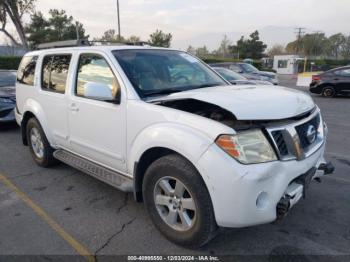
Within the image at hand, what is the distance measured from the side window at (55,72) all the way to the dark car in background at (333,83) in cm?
1330

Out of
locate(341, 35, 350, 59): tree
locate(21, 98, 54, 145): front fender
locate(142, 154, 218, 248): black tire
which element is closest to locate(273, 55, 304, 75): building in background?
locate(341, 35, 350, 59): tree

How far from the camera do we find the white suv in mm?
2551

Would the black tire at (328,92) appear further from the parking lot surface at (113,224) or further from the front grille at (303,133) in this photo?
the front grille at (303,133)

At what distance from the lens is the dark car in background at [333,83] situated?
14.5 metres

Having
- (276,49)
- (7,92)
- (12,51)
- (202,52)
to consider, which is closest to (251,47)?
(202,52)

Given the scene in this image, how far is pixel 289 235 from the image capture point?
10.5 feet

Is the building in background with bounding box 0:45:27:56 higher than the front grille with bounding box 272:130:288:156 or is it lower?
higher

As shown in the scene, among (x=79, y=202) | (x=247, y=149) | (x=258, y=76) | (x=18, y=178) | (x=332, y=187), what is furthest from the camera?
(x=258, y=76)

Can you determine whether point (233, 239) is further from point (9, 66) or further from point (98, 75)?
point (9, 66)

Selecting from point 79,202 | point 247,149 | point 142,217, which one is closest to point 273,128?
point 247,149

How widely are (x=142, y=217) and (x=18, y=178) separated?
231 centimetres

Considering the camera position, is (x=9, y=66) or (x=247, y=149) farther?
(x=9, y=66)

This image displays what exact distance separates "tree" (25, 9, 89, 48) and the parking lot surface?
41390 millimetres

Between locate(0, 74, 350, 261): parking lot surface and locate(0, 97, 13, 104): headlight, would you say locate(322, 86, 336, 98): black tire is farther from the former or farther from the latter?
locate(0, 97, 13, 104): headlight
